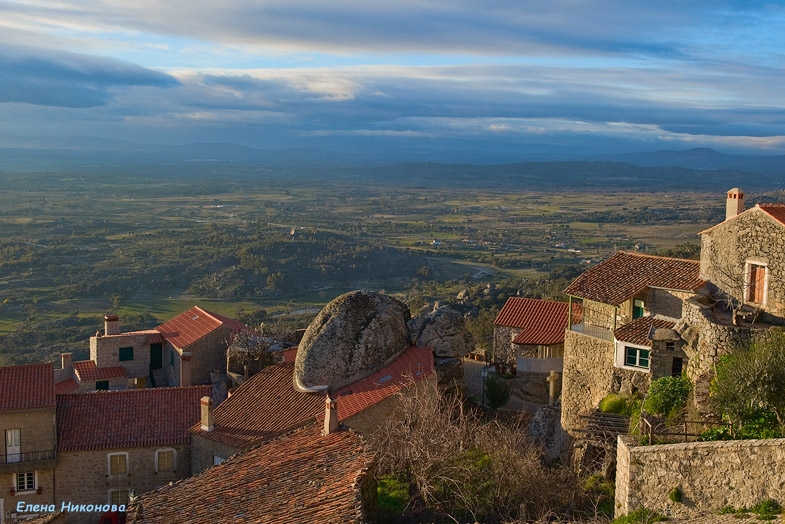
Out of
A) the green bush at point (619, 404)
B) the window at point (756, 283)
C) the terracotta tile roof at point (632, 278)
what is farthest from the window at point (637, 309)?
the window at point (756, 283)

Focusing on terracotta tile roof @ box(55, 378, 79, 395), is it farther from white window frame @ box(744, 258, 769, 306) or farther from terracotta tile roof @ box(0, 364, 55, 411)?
white window frame @ box(744, 258, 769, 306)

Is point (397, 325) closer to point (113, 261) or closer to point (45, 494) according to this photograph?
point (45, 494)

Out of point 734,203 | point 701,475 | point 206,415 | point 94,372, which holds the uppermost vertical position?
point 734,203

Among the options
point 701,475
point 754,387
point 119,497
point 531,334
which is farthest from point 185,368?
point 754,387

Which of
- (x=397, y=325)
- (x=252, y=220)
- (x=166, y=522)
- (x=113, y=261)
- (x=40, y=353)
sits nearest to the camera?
(x=166, y=522)

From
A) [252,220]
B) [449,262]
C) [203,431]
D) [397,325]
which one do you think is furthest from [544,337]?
[252,220]

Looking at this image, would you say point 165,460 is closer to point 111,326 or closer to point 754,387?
point 111,326
